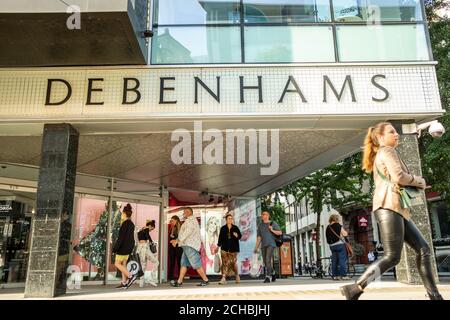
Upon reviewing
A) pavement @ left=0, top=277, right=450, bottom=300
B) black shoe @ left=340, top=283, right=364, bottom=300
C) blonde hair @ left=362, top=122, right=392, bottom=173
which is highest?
blonde hair @ left=362, top=122, right=392, bottom=173

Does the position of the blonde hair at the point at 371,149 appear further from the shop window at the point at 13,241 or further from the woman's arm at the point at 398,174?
the shop window at the point at 13,241

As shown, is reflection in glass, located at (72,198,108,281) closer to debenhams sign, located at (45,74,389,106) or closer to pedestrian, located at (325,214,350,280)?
debenhams sign, located at (45,74,389,106)

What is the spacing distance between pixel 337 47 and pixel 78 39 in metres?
4.72

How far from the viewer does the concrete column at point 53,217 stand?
678 cm

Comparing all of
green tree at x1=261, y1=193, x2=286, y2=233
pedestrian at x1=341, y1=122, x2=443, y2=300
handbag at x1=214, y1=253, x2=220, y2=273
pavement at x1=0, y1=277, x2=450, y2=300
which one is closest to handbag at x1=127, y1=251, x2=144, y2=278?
pavement at x1=0, y1=277, x2=450, y2=300

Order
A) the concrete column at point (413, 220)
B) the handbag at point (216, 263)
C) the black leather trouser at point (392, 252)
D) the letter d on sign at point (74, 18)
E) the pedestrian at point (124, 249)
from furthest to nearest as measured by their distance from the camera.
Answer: the handbag at point (216, 263) < the pedestrian at point (124, 249) < the concrete column at point (413, 220) < the letter d on sign at point (74, 18) < the black leather trouser at point (392, 252)

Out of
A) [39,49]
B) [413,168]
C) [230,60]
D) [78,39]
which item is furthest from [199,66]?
[413,168]

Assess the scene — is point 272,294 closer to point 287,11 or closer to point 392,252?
point 392,252

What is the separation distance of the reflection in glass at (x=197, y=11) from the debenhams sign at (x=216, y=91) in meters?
1.18

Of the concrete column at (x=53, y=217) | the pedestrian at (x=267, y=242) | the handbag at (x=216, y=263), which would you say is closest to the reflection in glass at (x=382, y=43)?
the pedestrian at (x=267, y=242)

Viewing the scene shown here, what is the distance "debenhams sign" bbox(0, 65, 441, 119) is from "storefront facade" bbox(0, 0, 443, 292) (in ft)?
0.06

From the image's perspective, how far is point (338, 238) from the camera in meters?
11.1

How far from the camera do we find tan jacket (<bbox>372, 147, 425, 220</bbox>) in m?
3.99

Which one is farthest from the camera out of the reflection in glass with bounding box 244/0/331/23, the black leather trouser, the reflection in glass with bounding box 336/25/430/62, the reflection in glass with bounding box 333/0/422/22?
the reflection in glass with bounding box 244/0/331/23
